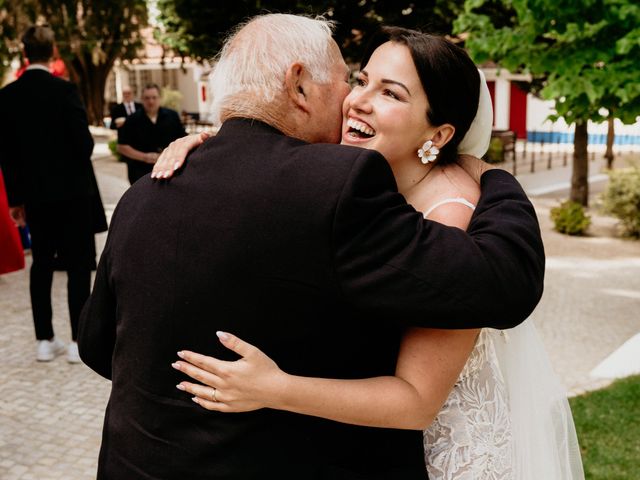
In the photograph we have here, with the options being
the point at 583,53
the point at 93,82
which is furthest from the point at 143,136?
the point at 93,82

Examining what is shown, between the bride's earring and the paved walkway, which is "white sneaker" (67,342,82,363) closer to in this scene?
the paved walkway

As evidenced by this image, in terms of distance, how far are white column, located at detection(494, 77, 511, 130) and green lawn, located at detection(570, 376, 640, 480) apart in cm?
3125

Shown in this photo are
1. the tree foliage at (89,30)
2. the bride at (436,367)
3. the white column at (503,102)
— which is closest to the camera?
the bride at (436,367)

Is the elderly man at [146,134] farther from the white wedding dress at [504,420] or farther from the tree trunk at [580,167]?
the tree trunk at [580,167]

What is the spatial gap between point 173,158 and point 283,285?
0.46 metres

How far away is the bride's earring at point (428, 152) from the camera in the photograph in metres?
2.01

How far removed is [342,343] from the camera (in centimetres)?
161

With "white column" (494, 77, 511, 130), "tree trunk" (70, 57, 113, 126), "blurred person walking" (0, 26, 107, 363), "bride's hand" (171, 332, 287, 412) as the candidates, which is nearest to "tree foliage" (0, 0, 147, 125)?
"tree trunk" (70, 57, 113, 126)

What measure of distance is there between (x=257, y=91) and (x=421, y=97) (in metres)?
0.49

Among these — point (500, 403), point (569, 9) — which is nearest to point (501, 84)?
point (569, 9)

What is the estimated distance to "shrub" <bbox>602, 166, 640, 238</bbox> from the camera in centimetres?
1212

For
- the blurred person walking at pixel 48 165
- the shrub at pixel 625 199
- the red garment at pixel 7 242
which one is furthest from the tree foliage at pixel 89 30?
the shrub at pixel 625 199

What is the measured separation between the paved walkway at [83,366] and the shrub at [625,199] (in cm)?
44

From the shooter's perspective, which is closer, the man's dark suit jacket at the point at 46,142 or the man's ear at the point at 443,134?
the man's ear at the point at 443,134
